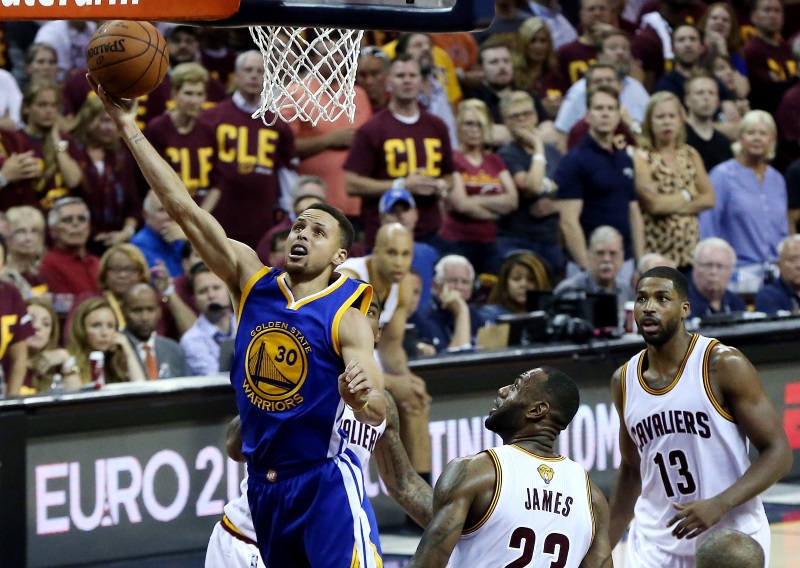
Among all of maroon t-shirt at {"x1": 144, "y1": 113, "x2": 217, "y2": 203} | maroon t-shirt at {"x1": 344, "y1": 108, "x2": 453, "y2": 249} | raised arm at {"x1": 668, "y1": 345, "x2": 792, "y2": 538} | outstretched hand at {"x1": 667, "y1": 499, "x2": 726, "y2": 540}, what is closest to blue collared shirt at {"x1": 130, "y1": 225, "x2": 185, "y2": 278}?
maroon t-shirt at {"x1": 144, "y1": 113, "x2": 217, "y2": 203}

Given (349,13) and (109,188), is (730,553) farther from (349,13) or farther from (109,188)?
(109,188)

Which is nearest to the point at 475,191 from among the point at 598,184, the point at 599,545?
the point at 598,184

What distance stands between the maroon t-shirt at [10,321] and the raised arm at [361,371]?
332 cm

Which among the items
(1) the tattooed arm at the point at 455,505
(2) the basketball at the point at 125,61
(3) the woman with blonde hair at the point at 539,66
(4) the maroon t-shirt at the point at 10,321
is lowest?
(1) the tattooed arm at the point at 455,505

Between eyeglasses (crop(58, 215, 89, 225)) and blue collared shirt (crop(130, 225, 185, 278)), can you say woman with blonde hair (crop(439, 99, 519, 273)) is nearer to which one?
blue collared shirt (crop(130, 225, 185, 278))

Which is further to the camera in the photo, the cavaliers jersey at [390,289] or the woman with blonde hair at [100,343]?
the cavaliers jersey at [390,289]

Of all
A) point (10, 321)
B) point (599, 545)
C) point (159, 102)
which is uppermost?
point (159, 102)

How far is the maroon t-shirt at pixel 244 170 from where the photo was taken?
10070mm

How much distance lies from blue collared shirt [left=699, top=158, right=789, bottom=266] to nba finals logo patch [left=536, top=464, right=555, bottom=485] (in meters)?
7.11

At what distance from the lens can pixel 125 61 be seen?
195 inches

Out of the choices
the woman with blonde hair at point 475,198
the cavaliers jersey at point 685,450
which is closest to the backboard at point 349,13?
the cavaliers jersey at point 685,450

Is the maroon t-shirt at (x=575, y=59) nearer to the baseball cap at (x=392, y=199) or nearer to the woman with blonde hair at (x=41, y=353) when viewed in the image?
the baseball cap at (x=392, y=199)

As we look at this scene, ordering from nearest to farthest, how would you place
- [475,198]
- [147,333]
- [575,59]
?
[147,333] < [475,198] < [575,59]

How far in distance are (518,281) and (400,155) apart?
45.6 inches
